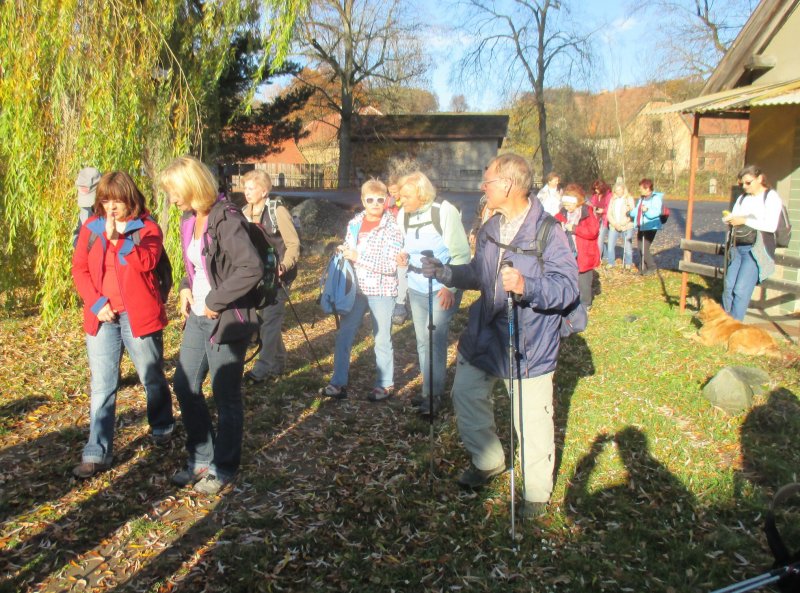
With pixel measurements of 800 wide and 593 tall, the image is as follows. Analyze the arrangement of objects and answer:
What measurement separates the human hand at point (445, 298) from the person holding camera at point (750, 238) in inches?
162

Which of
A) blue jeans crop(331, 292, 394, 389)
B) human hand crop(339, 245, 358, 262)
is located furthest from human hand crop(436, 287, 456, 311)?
human hand crop(339, 245, 358, 262)

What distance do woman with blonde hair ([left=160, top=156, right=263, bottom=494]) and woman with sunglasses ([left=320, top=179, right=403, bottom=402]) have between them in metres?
1.64

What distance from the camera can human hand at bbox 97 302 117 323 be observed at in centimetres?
432

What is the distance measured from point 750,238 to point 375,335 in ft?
15.1

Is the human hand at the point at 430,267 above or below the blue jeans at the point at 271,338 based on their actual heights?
above

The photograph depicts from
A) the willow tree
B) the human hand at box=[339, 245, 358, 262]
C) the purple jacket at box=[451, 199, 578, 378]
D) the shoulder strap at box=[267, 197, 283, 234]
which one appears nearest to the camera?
the purple jacket at box=[451, 199, 578, 378]

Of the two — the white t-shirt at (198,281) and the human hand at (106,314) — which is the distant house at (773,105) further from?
the human hand at (106,314)

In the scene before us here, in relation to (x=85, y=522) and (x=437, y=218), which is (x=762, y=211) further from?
(x=85, y=522)

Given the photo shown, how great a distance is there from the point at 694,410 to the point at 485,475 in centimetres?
240

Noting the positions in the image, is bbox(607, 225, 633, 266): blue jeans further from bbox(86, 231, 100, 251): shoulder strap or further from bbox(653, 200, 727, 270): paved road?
bbox(86, 231, 100, 251): shoulder strap

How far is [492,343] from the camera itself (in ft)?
12.6

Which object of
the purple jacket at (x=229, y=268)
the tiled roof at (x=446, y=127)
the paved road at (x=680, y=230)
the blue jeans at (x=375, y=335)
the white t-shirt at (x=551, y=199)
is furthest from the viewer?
the tiled roof at (x=446, y=127)

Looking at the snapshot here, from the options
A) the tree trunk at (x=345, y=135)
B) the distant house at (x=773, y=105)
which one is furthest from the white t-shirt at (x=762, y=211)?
the tree trunk at (x=345, y=135)

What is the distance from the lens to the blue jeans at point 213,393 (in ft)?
13.4
